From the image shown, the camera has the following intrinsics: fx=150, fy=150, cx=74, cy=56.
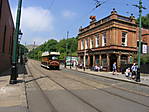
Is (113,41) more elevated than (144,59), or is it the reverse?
(113,41)

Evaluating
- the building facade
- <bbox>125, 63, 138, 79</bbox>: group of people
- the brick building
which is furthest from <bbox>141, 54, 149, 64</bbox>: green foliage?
the brick building

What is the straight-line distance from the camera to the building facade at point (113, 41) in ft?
88.0

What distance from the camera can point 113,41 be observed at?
26547mm

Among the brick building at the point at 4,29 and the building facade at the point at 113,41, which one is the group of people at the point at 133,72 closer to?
the building facade at the point at 113,41

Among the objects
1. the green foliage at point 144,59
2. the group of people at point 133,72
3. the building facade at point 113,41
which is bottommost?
the group of people at point 133,72

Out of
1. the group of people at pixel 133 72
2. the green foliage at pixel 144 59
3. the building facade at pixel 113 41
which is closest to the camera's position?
the group of people at pixel 133 72

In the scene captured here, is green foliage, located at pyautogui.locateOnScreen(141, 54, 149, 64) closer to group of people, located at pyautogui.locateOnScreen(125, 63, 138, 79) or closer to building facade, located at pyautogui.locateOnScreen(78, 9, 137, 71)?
building facade, located at pyautogui.locateOnScreen(78, 9, 137, 71)

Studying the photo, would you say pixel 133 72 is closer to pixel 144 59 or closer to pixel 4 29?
pixel 144 59

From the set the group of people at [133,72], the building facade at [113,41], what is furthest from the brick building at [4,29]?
the building facade at [113,41]

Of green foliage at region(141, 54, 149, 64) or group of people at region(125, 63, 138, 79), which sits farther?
green foliage at region(141, 54, 149, 64)

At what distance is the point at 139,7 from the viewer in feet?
54.4

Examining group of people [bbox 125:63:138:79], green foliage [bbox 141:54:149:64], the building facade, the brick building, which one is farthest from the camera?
the building facade

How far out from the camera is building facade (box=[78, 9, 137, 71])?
88.0ft

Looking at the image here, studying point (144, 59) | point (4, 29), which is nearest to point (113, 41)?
point (144, 59)
